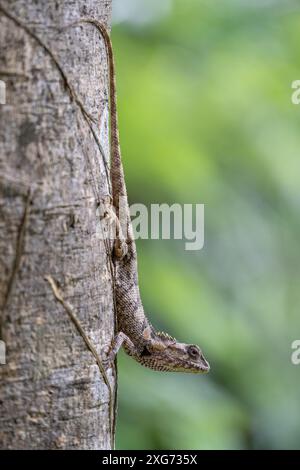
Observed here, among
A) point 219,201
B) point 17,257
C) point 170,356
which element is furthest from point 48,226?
point 219,201

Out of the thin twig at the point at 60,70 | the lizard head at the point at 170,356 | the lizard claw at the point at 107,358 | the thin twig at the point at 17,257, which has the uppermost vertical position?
the thin twig at the point at 60,70

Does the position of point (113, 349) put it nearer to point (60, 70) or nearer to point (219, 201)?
point (60, 70)

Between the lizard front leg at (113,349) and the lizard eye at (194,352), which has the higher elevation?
the lizard front leg at (113,349)

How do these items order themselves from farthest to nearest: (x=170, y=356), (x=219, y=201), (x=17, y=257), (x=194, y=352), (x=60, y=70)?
1. (x=219, y=201)
2. (x=194, y=352)
3. (x=170, y=356)
4. (x=60, y=70)
5. (x=17, y=257)

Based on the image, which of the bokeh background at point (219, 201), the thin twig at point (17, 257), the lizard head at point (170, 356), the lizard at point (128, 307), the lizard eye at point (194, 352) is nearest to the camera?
the thin twig at point (17, 257)

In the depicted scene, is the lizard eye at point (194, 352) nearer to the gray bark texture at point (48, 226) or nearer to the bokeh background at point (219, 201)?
the bokeh background at point (219, 201)

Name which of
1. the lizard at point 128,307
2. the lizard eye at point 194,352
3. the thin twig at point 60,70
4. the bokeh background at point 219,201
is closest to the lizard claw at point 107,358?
the lizard at point 128,307
